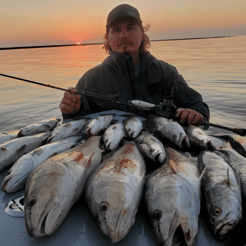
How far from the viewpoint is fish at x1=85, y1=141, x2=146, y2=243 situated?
52.6 inches

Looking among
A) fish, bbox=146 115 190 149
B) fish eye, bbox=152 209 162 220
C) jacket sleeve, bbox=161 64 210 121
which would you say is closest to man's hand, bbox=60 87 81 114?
fish, bbox=146 115 190 149

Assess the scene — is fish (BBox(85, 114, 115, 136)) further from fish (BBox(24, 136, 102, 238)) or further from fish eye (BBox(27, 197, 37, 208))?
fish eye (BBox(27, 197, 37, 208))

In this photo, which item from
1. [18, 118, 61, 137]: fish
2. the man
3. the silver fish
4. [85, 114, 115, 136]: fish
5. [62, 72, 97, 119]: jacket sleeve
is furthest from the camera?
the man

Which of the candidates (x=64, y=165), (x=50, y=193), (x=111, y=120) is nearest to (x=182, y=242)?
(x=50, y=193)

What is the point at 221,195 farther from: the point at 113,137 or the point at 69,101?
the point at 69,101

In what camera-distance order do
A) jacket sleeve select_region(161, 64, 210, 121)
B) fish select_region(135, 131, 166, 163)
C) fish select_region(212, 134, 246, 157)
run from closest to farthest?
fish select_region(135, 131, 166, 163) < fish select_region(212, 134, 246, 157) < jacket sleeve select_region(161, 64, 210, 121)

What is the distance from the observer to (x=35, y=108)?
8672mm

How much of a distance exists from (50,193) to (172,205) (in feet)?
2.87

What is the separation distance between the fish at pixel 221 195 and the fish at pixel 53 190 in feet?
3.40

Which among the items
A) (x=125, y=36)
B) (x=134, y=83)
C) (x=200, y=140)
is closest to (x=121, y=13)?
(x=125, y=36)

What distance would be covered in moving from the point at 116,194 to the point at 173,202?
408 mm

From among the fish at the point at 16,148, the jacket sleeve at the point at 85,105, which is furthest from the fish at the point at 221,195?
the jacket sleeve at the point at 85,105

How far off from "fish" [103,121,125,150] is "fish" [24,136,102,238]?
434 mm

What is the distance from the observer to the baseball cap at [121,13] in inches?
171
